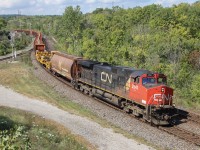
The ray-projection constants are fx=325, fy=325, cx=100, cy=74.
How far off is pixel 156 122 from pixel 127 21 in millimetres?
69405

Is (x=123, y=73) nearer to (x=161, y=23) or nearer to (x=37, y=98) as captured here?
(x=37, y=98)

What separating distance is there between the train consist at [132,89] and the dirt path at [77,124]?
12.2ft

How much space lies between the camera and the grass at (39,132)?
14.8 m

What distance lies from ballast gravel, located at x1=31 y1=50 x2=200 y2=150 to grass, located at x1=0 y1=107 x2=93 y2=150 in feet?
14.7

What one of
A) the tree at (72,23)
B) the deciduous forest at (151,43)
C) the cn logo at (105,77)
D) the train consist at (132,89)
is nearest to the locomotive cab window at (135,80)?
the train consist at (132,89)

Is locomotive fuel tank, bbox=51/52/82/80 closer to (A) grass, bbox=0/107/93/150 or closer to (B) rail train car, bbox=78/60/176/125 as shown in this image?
(B) rail train car, bbox=78/60/176/125

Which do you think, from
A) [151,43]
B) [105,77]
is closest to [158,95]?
[105,77]

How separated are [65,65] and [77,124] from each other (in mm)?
17549

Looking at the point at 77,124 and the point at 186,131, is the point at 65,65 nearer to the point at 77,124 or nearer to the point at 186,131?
the point at 77,124

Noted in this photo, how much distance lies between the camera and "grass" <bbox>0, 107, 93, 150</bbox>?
48.4 ft

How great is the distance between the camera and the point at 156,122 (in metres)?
22.0

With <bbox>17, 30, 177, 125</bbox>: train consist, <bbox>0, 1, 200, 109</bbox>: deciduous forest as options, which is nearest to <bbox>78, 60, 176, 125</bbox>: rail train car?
<bbox>17, 30, 177, 125</bbox>: train consist

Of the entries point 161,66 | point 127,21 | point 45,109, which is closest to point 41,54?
point 161,66

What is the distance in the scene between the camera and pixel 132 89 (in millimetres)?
23750
